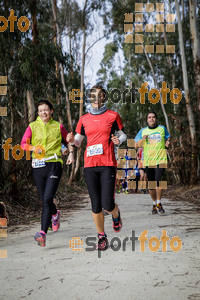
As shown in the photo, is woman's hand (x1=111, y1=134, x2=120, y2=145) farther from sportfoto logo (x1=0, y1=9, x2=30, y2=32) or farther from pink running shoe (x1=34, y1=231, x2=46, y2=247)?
sportfoto logo (x1=0, y1=9, x2=30, y2=32)

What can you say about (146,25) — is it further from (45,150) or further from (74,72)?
(45,150)

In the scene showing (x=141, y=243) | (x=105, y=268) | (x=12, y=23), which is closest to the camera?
(x=105, y=268)

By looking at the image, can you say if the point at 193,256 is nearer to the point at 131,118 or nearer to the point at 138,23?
the point at 138,23


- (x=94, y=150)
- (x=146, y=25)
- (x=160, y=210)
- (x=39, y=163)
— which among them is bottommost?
(x=160, y=210)

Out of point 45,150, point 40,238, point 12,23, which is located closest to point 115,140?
point 45,150

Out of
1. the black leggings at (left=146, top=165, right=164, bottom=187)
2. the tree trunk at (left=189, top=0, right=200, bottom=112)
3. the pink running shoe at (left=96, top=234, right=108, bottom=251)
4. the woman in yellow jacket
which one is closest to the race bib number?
the woman in yellow jacket

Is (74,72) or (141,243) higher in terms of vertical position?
(74,72)

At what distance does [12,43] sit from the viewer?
28.8ft

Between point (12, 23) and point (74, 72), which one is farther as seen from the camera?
point (74, 72)

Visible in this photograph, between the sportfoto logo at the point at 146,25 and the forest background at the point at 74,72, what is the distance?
24 centimetres

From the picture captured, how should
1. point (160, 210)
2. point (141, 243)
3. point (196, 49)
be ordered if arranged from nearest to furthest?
point (141, 243)
point (160, 210)
point (196, 49)

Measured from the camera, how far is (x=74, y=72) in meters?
23.6

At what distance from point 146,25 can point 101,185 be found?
22025mm

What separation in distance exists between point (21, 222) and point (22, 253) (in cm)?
257
